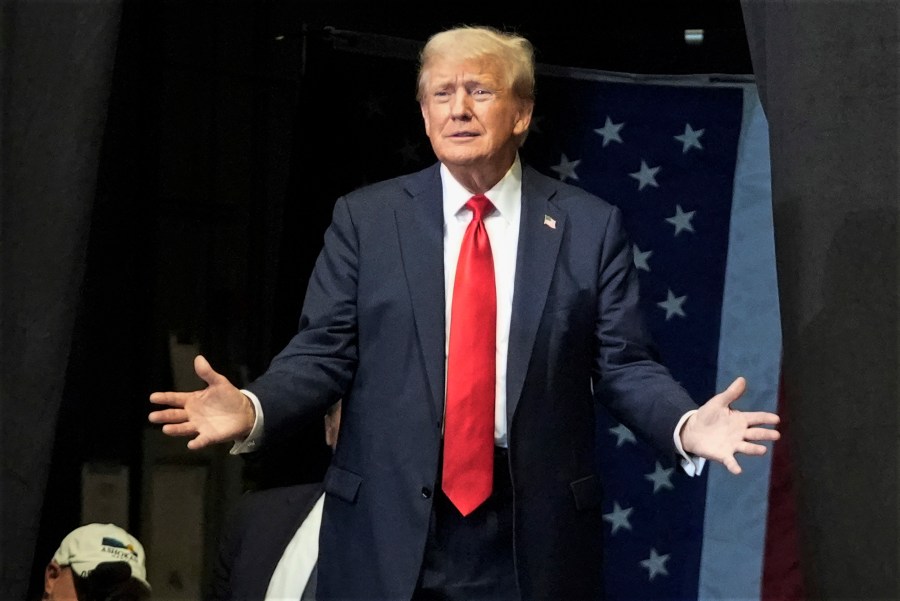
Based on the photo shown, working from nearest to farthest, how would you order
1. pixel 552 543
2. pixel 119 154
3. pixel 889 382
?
pixel 889 382 < pixel 552 543 < pixel 119 154

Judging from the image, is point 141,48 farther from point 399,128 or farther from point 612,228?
point 612,228

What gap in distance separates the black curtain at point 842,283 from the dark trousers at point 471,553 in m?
0.48

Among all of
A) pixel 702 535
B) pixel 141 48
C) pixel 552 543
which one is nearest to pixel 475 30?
pixel 552 543

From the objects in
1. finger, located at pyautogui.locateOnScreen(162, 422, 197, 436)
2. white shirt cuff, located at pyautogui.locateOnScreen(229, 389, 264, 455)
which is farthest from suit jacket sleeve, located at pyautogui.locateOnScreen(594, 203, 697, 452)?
finger, located at pyautogui.locateOnScreen(162, 422, 197, 436)

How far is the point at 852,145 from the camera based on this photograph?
6.52ft

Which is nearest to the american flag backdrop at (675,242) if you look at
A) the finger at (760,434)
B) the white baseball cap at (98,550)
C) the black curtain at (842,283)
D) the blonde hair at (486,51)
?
the white baseball cap at (98,550)

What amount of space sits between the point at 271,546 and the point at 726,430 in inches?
55.4

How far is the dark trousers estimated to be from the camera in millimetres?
2107

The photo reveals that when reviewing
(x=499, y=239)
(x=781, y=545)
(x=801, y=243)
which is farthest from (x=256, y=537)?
(x=801, y=243)

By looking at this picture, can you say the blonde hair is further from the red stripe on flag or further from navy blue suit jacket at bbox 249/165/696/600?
the red stripe on flag

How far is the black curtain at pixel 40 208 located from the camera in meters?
1.99

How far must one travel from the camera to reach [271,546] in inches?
119

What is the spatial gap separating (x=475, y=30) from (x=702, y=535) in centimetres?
155

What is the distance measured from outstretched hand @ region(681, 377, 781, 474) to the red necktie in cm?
33
